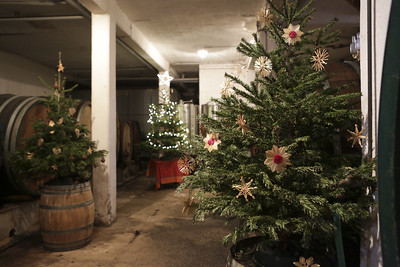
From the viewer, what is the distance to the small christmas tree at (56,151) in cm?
331

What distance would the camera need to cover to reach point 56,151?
3307mm

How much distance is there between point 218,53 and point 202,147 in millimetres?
6866

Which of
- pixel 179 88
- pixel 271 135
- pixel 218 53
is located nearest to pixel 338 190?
pixel 271 135

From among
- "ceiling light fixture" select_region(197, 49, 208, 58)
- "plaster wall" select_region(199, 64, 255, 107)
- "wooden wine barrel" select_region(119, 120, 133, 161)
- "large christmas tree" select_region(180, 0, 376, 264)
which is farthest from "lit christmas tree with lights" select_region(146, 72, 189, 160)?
"large christmas tree" select_region(180, 0, 376, 264)

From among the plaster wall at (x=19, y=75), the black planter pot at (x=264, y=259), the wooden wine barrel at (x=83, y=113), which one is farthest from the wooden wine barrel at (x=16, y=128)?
the plaster wall at (x=19, y=75)

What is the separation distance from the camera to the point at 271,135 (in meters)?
1.49

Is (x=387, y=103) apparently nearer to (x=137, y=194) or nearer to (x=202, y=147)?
(x=202, y=147)

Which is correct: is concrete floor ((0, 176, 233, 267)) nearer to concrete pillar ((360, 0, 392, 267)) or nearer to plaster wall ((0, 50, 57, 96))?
concrete pillar ((360, 0, 392, 267))

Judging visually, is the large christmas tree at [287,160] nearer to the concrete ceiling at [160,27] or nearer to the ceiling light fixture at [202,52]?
the concrete ceiling at [160,27]

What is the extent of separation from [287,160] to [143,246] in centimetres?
263

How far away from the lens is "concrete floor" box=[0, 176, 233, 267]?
9.62ft

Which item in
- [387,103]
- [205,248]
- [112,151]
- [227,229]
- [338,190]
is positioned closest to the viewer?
[387,103]

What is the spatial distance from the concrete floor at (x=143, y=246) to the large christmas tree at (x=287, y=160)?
1.68 metres

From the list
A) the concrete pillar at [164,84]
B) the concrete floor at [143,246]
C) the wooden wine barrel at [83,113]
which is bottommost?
the concrete floor at [143,246]
